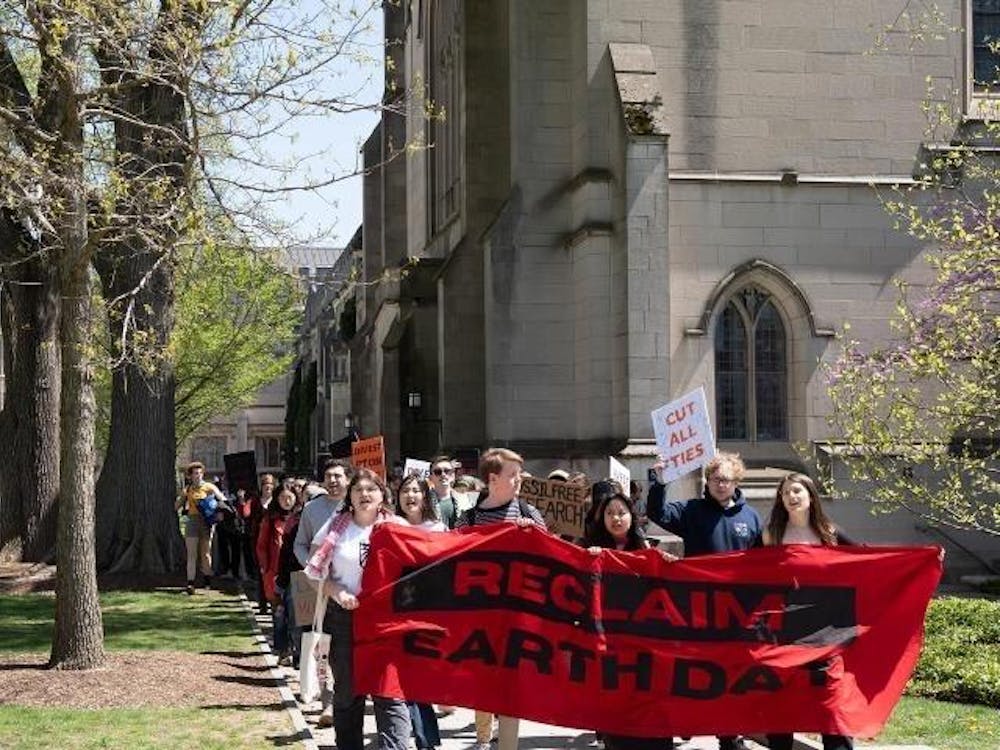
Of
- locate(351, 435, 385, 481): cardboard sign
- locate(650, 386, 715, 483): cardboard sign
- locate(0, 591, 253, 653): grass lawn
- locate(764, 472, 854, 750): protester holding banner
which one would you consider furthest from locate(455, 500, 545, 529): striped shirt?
locate(0, 591, 253, 653): grass lawn

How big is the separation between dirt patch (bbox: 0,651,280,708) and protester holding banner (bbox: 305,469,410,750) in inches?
133

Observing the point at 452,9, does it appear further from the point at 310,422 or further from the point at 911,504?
the point at 310,422

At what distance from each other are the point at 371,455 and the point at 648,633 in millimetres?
8631

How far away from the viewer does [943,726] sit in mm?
10398

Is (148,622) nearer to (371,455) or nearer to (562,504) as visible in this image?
(371,455)

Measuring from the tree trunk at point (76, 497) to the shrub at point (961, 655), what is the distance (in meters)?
7.16

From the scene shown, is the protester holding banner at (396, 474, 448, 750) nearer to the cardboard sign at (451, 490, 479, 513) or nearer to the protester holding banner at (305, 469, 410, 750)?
the protester holding banner at (305, 469, 410, 750)

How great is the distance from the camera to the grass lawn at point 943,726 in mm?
9797

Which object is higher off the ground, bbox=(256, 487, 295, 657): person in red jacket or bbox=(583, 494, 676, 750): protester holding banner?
bbox=(583, 494, 676, 750): protester holding banner

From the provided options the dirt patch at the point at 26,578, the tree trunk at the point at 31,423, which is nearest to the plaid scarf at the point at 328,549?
the dirt patch at the point at 26,578

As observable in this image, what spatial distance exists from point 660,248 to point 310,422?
59700 millimetres

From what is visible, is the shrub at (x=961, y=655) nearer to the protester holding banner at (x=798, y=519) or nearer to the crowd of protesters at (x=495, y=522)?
the crowd of protesters at (x=495, y=522)

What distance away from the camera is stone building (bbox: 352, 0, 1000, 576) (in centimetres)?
2300

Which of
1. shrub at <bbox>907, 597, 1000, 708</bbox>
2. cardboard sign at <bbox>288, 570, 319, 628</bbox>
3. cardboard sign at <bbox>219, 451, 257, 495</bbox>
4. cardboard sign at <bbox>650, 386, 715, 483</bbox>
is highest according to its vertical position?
cardboard sign at <bbox>650, 386, 715, 483</bbox>
